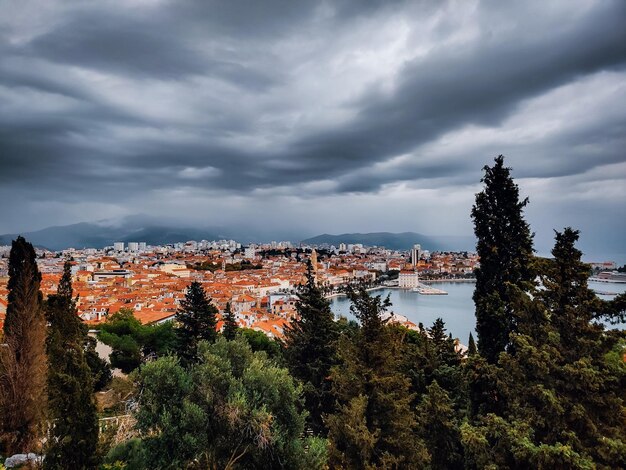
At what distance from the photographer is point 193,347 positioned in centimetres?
1170

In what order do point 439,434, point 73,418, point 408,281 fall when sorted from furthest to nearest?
point 408,281, point 439,434, point 73,418

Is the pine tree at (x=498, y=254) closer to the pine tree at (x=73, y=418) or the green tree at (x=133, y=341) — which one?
the pine tree at (x=73, y=418)

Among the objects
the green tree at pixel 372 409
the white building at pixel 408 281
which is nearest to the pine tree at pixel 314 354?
the green tree at pixel 372 409

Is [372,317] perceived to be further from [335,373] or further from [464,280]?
[464,280]

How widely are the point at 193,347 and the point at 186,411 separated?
286 inches

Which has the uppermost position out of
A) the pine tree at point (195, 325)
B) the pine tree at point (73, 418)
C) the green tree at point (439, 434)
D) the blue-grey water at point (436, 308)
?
the pine tree at point (73, 418)

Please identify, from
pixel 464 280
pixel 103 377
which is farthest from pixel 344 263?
pixel 103 377

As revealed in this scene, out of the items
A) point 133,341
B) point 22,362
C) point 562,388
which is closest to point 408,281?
point 133,341

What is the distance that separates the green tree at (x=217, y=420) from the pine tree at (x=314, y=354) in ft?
10.7

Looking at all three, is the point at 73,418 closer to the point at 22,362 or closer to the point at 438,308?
the point at 22,362

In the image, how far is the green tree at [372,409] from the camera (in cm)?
575

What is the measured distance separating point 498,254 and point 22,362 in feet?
27.8

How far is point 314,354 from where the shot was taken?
9.38 m

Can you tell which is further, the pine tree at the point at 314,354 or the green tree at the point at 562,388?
the pine tree at the point at 314,354
